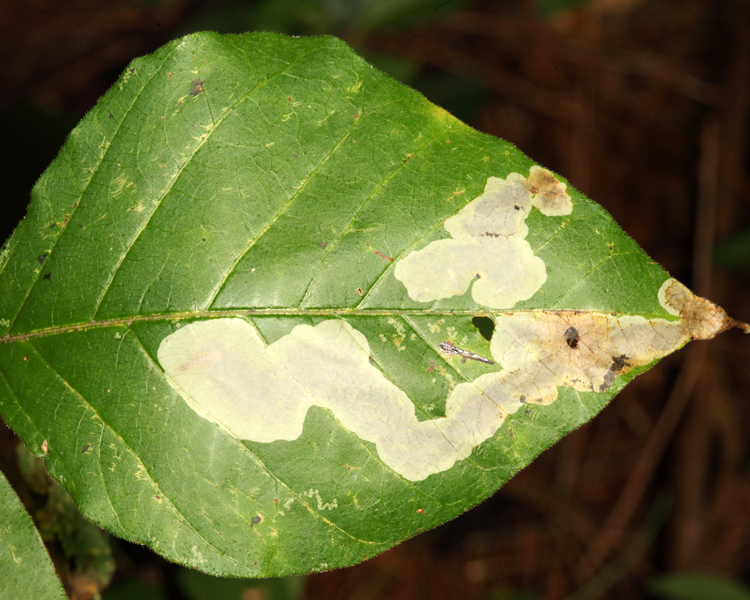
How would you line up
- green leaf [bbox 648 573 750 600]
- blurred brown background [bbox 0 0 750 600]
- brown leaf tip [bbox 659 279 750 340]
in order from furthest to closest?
blurred brown background [bbox 0 0 750 600], green leaf [bbox 648 573 750 600], brown leaf tip [bbox 659 279 750 340]

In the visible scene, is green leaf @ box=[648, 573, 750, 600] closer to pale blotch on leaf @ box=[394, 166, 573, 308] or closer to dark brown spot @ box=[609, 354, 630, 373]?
dark brown spot @ box=[609, 354, 630, 373]

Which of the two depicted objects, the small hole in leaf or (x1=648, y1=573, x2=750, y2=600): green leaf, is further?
(x1=648, y1=573, x2=750, y2=600): green leaf

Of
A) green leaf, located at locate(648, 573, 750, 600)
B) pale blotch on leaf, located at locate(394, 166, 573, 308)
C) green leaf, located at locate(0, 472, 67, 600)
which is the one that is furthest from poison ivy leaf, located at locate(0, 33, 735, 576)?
green leaf, located at locate(648, 573, 750, 600)

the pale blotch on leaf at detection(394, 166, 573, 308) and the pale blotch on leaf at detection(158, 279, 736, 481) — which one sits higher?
the pale blotch on leaf at detection(394, 166, 573, 308)

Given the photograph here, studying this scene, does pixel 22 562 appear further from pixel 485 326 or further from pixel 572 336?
pixel 572 336

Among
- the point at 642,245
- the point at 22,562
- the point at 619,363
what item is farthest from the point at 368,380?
the point at 642,245

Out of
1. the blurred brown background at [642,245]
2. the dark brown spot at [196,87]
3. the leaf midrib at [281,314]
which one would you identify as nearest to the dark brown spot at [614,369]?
the leaf midrib at [281,314]

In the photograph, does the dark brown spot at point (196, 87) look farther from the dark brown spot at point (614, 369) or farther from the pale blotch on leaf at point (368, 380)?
the dark brown spot at point (614, 369)
